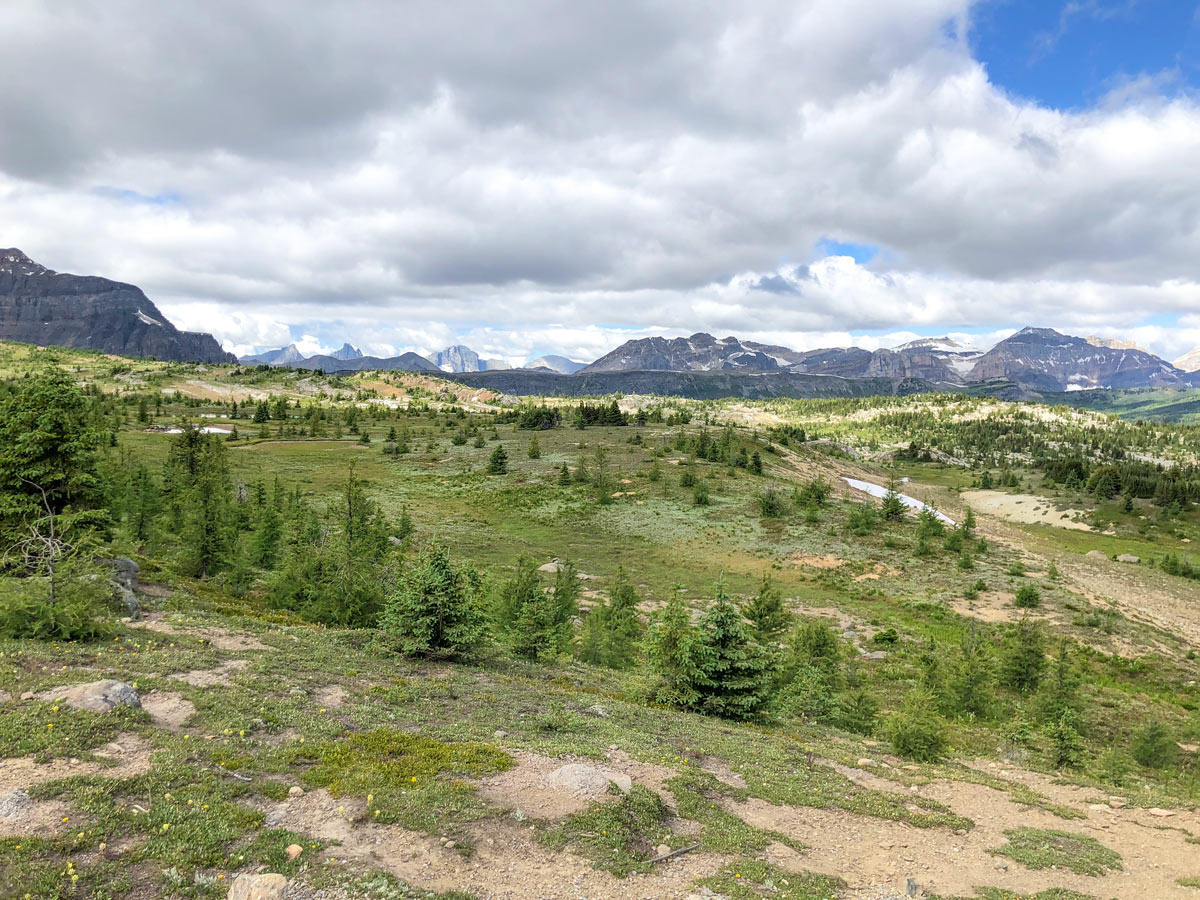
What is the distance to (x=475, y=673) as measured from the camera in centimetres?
2395

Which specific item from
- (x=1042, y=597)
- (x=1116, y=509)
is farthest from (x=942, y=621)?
(x=1116, y=509)

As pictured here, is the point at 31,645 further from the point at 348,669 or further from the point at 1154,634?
the point at 1154,634

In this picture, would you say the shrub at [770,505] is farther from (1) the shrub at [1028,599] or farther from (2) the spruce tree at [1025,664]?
(2) the spruce tree at [1025,664]

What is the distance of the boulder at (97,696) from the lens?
41.7 ft

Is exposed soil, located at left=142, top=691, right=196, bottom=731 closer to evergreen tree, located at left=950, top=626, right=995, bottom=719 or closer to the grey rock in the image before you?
the grey rock

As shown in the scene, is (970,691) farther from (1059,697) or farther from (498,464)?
(498,464)

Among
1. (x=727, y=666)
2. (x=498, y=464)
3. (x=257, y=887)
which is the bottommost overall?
(x=498, y=464)

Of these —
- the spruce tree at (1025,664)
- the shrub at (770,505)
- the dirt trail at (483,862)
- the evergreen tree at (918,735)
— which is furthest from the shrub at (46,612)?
the shrub at (770,505)

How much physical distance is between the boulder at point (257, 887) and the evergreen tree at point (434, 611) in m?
14.7

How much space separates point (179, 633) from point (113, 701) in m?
8.43

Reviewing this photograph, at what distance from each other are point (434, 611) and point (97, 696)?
39.3 feet

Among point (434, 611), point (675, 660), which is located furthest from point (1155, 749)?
point (434, 611)

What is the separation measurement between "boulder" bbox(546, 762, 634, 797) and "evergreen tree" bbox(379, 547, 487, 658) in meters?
11.0

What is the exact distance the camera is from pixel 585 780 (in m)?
13.7
